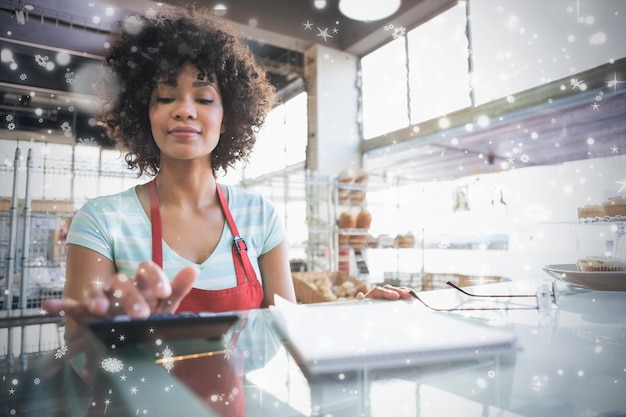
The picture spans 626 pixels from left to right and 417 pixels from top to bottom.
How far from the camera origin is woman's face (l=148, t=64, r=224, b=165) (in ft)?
1.65

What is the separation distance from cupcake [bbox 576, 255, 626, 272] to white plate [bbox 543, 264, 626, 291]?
0.03 metres

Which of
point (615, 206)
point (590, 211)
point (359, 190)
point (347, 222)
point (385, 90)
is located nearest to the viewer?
point (615, 206)

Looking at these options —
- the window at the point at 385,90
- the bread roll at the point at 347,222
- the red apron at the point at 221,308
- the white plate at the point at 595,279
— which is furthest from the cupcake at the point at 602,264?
the bread roll at the point at 347,222

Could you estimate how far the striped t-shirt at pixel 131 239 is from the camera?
474mm

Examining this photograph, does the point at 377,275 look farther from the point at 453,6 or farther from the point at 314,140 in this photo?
the point at 453,6

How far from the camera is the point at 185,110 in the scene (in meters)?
0.50

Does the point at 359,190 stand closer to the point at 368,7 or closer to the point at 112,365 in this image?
the point at 368,7

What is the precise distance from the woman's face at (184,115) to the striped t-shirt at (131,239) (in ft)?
0.31

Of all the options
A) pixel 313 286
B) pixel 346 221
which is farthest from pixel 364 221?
pixel 313 286

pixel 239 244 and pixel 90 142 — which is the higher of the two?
pixel 90 142

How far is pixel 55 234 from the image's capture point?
1494 mm

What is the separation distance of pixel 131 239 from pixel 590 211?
3.57 feet

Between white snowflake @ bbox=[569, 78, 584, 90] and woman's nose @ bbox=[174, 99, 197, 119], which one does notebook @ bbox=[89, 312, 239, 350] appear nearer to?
woman's nose @ bbox=[174, 99, 197, 119]

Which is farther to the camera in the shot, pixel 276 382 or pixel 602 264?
pixel 602 264
